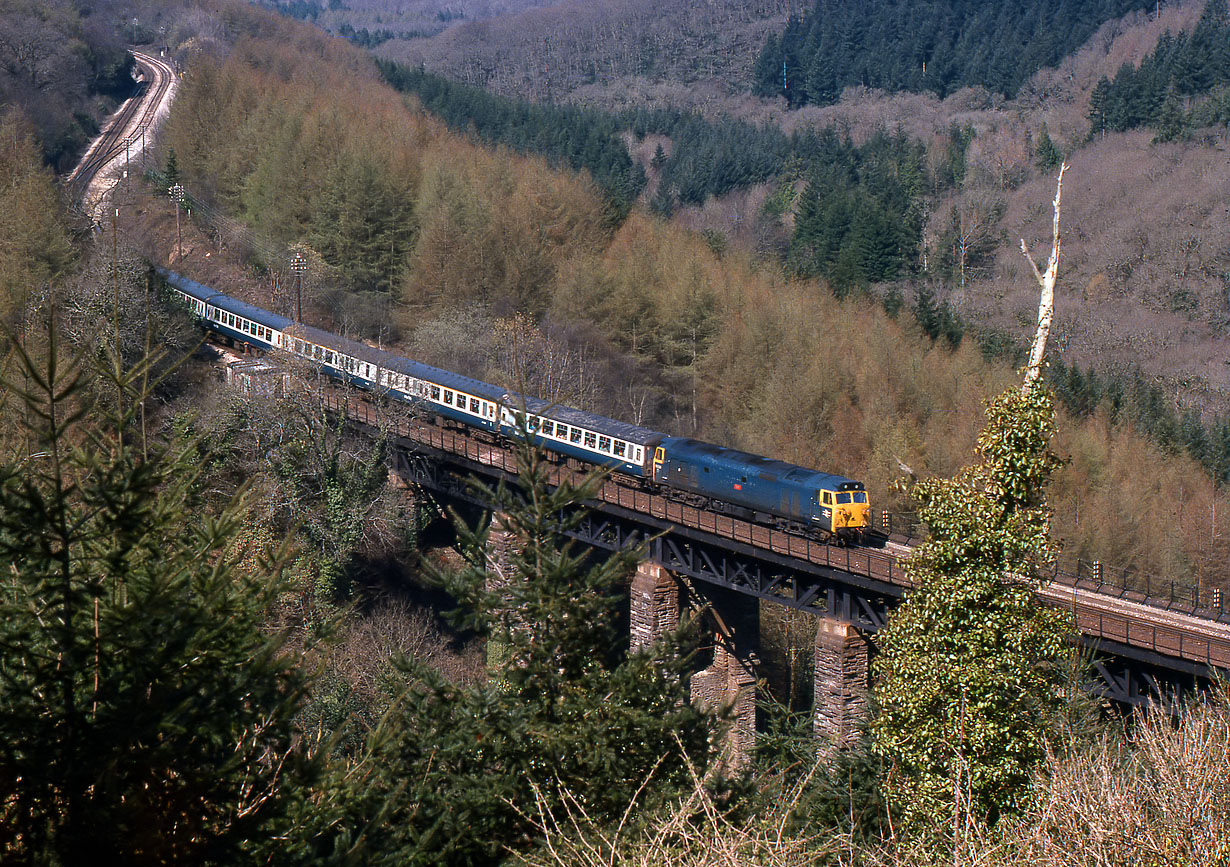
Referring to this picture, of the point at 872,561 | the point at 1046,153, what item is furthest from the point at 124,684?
the point at 1046,153

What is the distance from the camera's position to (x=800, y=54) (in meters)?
148

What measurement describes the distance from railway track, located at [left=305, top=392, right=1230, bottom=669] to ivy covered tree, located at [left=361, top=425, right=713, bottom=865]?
495cm

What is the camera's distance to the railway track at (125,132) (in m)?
62.6

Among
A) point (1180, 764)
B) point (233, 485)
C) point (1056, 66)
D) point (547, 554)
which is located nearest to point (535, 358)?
point (233, 485)

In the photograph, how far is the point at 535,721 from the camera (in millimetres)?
10742

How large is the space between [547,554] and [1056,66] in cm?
13980

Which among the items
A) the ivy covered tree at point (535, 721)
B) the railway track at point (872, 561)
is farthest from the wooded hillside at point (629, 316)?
the ivy covered tree at point (535, 721)

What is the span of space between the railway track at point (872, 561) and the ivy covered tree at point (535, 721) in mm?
4949

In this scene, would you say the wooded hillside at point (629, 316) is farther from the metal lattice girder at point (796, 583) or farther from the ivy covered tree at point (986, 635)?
the ivy covered tree at point (986, 635)

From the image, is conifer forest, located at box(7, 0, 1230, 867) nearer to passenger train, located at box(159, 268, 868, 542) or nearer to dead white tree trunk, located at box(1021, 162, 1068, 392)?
dead white tree trunk, located at box(1021, 162, 1068, 392)

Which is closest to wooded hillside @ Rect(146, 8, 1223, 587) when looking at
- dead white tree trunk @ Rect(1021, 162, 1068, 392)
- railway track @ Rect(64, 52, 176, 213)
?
railway track @ Rect(64, 52, 176, 213)

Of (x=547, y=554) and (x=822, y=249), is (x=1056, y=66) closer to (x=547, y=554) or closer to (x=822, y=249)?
(x=822, y=249)

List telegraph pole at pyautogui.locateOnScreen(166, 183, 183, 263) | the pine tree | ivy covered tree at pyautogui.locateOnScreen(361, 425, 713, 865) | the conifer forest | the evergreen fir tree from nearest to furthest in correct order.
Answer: the pine tree → the conifer forest → ivy covered tree at pyautogui.locateOnScreen(361, 425, 713, 865) → telegraph pole at pyautogui.locateOnScreen(166, 183, 183, 263) → the evergreen fir tree

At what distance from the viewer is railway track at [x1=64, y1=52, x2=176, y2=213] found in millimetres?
62566
